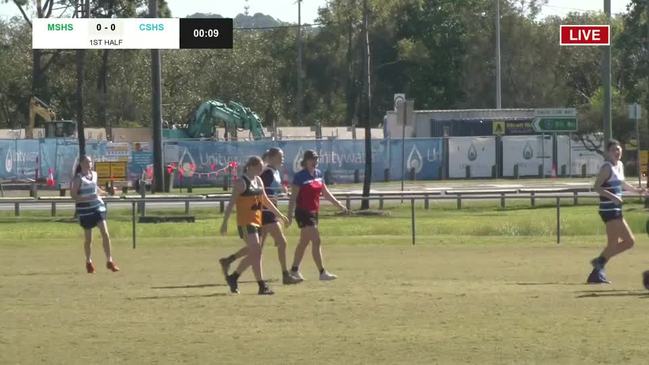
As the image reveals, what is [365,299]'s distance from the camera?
1683 centimetres

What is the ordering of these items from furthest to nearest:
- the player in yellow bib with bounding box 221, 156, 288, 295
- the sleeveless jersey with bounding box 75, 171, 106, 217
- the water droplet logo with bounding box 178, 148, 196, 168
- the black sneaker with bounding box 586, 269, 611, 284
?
the water droplet logo with bounding box 178, 148, 196, 168, the sleeveless jersey with bounding box 75, 171, 106, 217, the black sneaker with bounding box 586, 269, 611, 284, the player in yellow bib with bounding box 221, 156, 288, 295

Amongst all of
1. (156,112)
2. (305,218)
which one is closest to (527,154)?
(156,112)

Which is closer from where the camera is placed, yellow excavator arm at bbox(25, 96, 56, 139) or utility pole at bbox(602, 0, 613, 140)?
utility pole at bbox(602, 0, 613, 140)

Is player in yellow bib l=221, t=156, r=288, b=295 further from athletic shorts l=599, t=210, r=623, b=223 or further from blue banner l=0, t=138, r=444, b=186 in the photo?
blue banner l=0, t=138, r=444, b=186

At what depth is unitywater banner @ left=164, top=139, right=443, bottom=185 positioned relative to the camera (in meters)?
63.1

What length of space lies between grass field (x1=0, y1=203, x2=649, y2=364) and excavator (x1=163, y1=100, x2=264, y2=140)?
144 feet

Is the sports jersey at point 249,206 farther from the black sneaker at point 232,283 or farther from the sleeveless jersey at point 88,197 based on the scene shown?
the sleeveless jersey at point 88,197

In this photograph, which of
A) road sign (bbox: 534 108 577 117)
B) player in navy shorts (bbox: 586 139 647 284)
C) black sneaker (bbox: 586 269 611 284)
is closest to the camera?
player in navy shorts (bbox: 586 139 647 284)

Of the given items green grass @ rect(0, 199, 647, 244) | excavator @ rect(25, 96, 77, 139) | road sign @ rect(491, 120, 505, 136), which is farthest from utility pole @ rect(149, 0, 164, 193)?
road sign @ rect(491, 120, 505, 136)

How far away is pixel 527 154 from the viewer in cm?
7131

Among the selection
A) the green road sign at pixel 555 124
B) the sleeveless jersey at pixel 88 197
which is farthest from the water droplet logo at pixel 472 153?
the sleeveless jersey at pixel 88 197

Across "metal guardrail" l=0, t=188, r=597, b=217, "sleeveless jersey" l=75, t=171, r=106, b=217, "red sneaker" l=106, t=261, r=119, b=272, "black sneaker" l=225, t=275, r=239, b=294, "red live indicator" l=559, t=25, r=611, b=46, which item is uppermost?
"red live indicator" l=559, t=25, r=611, b=46

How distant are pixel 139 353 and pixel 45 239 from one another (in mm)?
20359

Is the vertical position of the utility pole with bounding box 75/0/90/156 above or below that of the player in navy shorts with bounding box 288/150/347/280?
above
